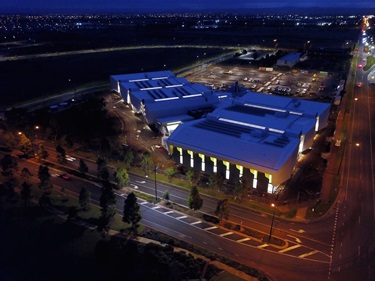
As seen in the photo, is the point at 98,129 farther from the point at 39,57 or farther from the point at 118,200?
the point at 39,57

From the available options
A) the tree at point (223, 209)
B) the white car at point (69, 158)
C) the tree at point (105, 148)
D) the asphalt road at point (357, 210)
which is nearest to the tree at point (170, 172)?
the tree at point (105, 148)

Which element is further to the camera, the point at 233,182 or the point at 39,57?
the point at 39,57

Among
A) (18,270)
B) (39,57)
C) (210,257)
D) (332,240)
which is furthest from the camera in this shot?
(39,57)

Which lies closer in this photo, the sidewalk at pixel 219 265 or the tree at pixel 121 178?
the sidewalk at pixel 219 265

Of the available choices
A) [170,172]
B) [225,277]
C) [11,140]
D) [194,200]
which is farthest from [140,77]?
[225,277]

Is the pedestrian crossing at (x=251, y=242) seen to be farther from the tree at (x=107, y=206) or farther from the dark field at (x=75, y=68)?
the dark field at (x=75, y=68)

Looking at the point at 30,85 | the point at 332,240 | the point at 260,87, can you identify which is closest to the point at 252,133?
the point at 332,240
